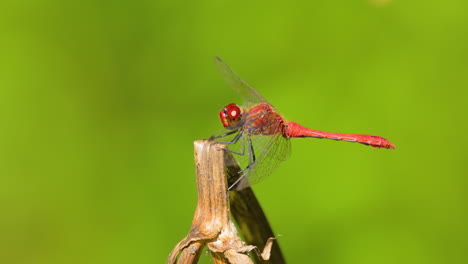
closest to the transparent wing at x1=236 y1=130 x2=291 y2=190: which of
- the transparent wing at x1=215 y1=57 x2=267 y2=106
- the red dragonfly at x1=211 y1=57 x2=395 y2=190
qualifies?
the red dragonfly at x1=211 y1=57 x2=395 y2=190

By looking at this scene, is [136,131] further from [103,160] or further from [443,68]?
[443,68]

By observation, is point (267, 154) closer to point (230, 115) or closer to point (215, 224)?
point (230, 115)

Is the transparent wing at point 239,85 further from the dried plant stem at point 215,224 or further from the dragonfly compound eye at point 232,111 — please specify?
the dried plant stem at point 215,224

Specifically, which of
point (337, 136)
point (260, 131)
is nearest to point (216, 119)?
point (260, 131)

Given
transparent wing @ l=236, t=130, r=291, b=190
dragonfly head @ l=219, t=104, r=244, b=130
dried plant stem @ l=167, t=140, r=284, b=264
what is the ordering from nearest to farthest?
dried plant stem @ l=167, t=140, r=284, b=264 → transparent wing @ l=236, t=130, r=291, b=190 → dragonfly head @ l=219, t=104, r=244, b=130

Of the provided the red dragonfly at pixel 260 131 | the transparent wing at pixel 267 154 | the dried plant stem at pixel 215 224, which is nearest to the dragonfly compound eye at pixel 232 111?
the red dragonfly at pixel 260 131

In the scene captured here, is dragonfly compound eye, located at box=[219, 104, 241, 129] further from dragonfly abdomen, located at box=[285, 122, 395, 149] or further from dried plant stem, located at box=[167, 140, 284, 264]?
dried plant stem, located at box=[167, 140, 284, 264]

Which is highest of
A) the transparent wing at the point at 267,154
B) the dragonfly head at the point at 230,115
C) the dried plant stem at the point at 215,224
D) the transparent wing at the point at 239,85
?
the transparent wing at the point at 239,85
